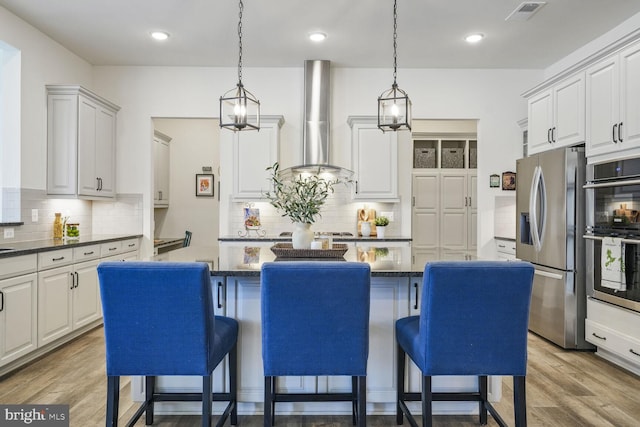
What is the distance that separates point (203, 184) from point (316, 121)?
2.76 metres

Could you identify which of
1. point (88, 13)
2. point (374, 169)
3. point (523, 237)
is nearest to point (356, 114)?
point (374, 169)

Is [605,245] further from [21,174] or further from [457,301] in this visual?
[21,174]

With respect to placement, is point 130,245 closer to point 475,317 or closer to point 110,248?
point 110,248

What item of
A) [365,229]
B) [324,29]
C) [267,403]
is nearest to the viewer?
[267,403]

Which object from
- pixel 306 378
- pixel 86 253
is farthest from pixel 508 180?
pixel 86 253

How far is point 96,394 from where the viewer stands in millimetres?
2836

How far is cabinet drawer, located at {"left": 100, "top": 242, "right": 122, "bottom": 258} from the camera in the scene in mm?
4340

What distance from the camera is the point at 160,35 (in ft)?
14.1

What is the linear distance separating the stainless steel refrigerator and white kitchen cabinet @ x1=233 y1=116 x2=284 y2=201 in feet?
9.15

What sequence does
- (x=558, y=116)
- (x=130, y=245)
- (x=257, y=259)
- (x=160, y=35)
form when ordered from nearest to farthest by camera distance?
(x=257, y=259) → (x=558, y=116) → (x=160, y=35) → (x=130, y=245)

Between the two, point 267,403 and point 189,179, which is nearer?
point 267,403

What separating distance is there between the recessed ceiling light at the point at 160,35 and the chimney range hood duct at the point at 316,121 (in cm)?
158

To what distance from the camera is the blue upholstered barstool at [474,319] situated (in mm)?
1864

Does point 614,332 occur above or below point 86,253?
below
